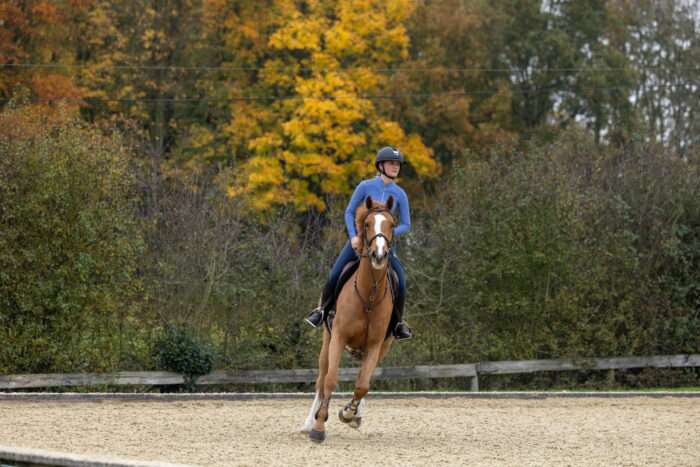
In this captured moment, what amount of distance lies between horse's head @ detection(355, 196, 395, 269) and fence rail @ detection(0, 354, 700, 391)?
24.5 feet

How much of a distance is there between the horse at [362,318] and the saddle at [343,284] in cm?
9

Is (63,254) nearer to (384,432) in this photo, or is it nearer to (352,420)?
(384,432)

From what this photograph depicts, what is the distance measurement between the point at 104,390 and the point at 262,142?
1730 cm

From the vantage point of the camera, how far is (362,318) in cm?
1169

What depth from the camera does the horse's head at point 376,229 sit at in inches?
430

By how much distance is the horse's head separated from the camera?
35.8ft

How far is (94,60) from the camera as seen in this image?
36500mm

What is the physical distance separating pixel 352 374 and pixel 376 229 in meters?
8.10

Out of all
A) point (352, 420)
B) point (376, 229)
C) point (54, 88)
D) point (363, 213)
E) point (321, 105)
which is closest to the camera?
point (376, 229)

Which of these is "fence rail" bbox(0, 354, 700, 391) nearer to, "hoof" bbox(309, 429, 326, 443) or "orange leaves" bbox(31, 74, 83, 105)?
"hoof" bbox(309, 429, 326, 443)

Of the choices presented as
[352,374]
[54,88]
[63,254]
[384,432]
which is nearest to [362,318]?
[384,432]

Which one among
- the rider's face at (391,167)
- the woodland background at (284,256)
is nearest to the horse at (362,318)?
the rider's face at (391,167)

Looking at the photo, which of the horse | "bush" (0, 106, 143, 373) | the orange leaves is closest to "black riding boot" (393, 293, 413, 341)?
the horse

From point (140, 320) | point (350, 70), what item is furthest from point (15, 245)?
point (350, 70)
